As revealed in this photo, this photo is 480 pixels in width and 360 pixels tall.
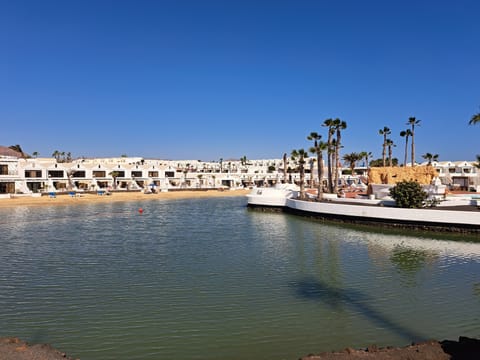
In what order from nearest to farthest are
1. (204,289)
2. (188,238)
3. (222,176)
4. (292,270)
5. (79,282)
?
(204,289), (79,282), (292,270), (188,238), (222,176)

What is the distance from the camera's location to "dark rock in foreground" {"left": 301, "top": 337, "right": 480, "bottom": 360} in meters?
8.20

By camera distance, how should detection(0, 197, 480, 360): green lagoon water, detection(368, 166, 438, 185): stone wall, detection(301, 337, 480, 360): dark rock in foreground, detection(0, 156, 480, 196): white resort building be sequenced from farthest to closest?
1. detection(0, 156, 480, 196): white resort building
2. detection(368, 166, 438, 185): stone wall
3. detection(0, 197, 480, 360): green lagoon water
4. detection(301, 337, 480, 360): dark rock in foreground

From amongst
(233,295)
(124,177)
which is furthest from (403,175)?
(124,177)

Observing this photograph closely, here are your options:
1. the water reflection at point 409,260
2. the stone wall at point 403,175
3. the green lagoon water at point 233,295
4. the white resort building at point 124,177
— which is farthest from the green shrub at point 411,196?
the white resort building at point 124,177

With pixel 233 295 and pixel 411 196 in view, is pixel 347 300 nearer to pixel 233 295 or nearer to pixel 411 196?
pixel 233 295

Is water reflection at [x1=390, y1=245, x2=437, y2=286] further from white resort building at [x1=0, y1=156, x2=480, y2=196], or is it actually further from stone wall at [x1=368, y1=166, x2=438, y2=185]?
white resort building at [x1=0, y1=156, x2=480, y2=196]

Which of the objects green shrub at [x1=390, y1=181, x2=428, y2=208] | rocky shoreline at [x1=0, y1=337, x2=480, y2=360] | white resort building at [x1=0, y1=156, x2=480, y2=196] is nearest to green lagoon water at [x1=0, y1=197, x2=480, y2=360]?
rocky shoreline at [x1=0, y1=337, x2=480, y2=360]

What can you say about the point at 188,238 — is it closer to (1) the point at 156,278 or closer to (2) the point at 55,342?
(1) the point at 156,278

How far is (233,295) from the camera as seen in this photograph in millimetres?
14180

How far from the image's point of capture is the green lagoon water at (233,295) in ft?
33.9

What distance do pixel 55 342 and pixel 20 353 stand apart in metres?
1.75

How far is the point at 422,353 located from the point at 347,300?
5.19 metres

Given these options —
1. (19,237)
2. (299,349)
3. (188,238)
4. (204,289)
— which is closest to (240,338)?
(299,349)

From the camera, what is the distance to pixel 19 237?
95.0 ft
